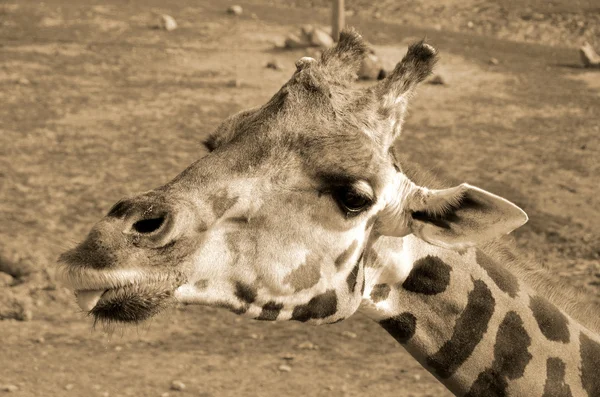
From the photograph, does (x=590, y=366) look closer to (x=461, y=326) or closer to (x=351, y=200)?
(x=461, y=326)

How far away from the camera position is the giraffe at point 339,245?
3969 mm

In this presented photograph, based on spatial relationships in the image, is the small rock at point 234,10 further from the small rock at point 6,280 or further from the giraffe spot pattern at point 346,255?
the giraffe spot pattern at point 346,255

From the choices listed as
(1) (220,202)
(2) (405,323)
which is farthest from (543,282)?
(1) (220,202)

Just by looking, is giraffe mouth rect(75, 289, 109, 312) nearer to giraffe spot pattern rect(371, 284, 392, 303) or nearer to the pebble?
giraffe spot pattern rect(371, 284, 392, 303)

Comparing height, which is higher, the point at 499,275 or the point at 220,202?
the point at 220,202

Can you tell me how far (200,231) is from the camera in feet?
13.5

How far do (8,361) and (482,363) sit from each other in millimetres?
Answer: 5216

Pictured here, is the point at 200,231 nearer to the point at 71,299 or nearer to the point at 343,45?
the point at 343,45

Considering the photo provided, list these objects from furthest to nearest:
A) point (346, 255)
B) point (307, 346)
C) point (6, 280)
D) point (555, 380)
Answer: point (6, 280), point (307, 346), point (555, 380), point (346, 255)

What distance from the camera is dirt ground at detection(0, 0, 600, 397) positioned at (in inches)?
324

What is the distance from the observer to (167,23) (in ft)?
74.2

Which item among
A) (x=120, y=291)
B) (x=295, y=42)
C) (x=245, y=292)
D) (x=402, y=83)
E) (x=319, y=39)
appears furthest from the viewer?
(x=295, y=42)

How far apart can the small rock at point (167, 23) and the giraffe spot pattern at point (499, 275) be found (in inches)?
740

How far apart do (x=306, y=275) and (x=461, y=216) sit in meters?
0.81
